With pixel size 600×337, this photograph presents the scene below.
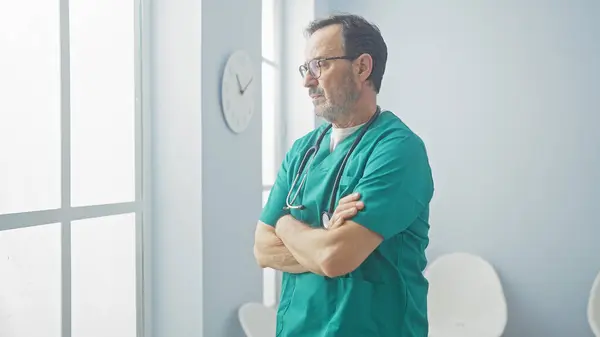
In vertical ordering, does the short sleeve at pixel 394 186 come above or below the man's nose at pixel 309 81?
below

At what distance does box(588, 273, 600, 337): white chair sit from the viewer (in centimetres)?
260

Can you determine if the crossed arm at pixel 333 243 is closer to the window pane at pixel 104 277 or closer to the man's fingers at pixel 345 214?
the man's fingers at pixel 345 214

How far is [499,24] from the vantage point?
9.87 ft

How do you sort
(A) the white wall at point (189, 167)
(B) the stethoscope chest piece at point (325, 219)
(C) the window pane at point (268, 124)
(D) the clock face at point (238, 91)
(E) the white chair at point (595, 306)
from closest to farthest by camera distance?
(B) the stethoscope chest piece at point (325, 219) → (A) the white wall at point (189, 167) → (D) the clock face at point (238, 91) → (E) the white chair at point (595, 306) → (C) the window pane at point (268, 124)

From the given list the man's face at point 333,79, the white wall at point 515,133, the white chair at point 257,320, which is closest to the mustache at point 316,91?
the man's face at point 333,79

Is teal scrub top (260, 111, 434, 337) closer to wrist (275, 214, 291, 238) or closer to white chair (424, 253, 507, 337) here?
wrist (275, 214, 291, 238)

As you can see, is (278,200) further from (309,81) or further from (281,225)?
(309,81)

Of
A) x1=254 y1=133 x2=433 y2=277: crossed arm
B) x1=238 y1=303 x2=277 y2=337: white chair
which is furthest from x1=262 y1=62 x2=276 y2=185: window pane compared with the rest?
x1=254 y1=133 x2=433 y2=277: crossed arm

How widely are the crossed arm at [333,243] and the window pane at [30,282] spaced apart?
0.64 meters

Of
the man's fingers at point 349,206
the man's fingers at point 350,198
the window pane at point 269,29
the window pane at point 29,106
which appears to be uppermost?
the window pane at point 269,29

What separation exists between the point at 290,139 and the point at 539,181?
131 cm

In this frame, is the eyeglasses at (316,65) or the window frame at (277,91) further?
the window frame at (277,91)

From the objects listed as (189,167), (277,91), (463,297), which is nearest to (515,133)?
(463,297)

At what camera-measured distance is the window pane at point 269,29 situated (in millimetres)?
3096
